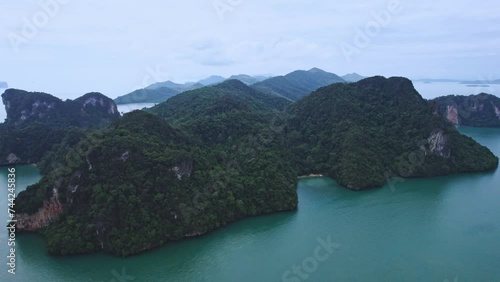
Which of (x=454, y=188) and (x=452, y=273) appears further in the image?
(x=454, y=188)

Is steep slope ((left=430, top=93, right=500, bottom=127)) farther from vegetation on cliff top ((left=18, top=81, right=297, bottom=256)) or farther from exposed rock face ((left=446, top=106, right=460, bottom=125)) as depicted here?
vegetation on cliff top ((left=18, top=81, right=297, bottom=256))

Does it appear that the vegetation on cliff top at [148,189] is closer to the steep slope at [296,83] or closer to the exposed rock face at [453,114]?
the exposed rock face at [453,114]

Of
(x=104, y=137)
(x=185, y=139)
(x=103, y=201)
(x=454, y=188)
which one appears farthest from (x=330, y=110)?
(x=103, y=201)

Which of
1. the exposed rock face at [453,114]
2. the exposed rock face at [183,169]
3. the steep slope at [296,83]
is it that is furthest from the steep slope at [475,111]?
the exposed rock face at [183,169]

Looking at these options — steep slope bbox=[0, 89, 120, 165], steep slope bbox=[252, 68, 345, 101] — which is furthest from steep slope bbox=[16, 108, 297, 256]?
steep slope bbox=[252, 68, 345, 101]

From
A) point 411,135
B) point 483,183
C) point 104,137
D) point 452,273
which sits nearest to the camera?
point 452,273

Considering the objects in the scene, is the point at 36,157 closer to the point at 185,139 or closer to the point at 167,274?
the point at 185,139
